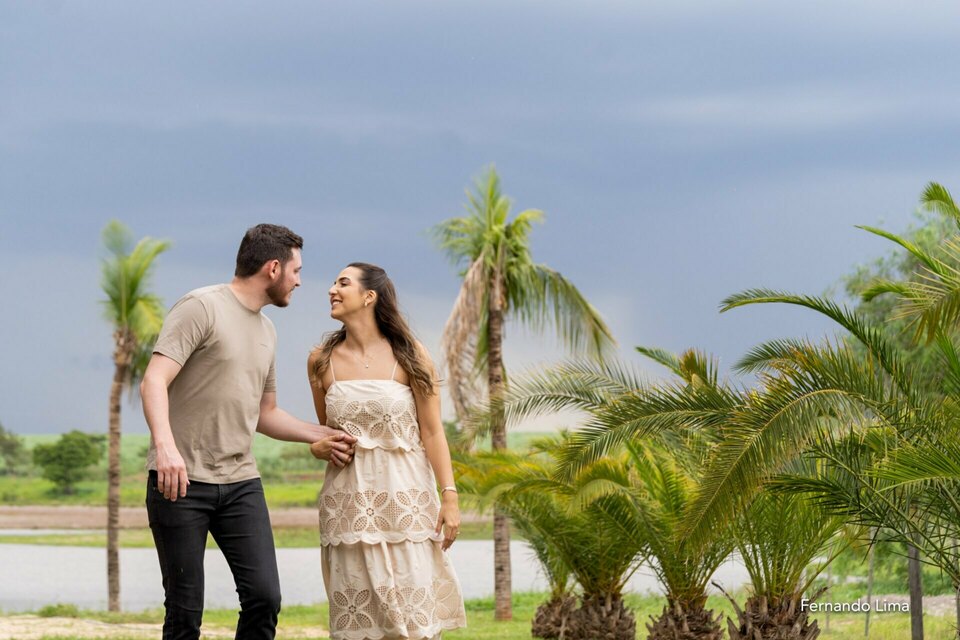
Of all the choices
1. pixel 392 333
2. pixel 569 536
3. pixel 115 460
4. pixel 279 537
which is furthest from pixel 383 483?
pixel 279 537

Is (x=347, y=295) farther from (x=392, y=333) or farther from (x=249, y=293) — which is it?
(x=249, y=293)

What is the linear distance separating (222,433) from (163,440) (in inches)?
15.9

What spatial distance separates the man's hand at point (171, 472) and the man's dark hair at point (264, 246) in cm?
94

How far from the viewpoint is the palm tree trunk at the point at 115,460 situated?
22.7 meters

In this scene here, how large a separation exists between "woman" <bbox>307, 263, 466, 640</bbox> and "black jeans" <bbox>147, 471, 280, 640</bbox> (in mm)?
333

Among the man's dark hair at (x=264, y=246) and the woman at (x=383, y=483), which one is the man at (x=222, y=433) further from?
the woman at (x=383, y=483)

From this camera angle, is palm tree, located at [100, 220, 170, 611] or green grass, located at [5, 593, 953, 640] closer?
green grass, located at [5, 593, 953, 640]

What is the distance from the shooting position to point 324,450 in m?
5.04

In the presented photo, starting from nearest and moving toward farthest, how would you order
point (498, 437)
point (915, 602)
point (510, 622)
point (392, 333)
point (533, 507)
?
point (392, 333)
point (915, 602)
point (533, 507)
point (498, 437)
point (510, 622)

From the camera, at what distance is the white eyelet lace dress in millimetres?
5000

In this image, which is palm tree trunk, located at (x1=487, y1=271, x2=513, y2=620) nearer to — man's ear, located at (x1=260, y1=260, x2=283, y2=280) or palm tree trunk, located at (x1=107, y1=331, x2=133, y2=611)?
palm tree trunk, located at (x1=107, y1=331, x2=133, y2=611)

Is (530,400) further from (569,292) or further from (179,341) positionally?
(569,292)

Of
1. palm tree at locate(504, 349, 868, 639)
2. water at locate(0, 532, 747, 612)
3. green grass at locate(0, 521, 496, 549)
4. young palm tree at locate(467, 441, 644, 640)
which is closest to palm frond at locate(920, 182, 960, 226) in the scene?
palm tree at locate(504, 349, 868, 639)

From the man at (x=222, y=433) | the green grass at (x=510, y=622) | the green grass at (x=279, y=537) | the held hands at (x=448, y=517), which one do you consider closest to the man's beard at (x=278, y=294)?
the man at (x=222, y=433)
